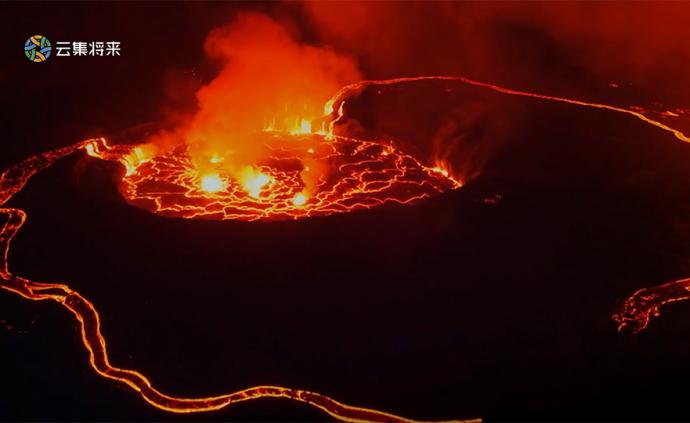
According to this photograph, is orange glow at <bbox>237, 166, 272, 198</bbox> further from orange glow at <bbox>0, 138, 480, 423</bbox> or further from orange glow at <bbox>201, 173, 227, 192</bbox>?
orange glow at <bbox>0, 138, 480, 423</bbox>

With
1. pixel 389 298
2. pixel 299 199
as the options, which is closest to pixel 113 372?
pixel 389 298

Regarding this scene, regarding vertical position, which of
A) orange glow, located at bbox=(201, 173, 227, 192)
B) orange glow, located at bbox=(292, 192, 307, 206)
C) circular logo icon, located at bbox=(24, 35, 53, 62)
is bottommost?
orange glow, located at bbox=(292, 192, 307, 206)

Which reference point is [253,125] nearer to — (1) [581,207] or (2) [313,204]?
(2) [313,204]

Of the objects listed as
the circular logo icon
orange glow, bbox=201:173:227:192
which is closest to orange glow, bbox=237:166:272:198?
orange glow, bbox=201:173:227:192

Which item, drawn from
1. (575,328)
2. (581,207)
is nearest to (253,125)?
(581,207)

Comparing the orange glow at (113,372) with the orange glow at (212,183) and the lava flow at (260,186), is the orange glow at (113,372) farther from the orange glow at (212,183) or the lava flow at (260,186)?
the orange glow at (212,183)

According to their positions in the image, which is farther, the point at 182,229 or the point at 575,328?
the point at 182,229
